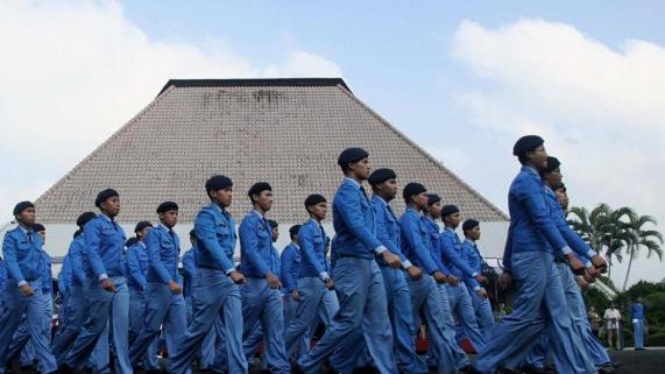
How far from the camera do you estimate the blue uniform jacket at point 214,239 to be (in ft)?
31.1

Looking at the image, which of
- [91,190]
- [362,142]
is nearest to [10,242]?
[91,190]

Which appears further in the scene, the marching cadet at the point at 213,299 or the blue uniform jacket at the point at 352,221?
the marching cadet at the point at 213,299

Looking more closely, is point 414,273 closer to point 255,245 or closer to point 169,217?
point 255,245

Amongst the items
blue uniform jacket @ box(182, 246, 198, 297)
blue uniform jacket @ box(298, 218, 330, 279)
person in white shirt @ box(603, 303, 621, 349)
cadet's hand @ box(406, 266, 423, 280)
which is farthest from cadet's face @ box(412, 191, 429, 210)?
person in white shirt @ box(603, 303, 621, 349)

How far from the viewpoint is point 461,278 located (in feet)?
43.0

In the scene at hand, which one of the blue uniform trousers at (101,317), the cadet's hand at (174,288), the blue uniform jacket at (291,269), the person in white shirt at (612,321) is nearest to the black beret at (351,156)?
the cadet's hand at (174,288)

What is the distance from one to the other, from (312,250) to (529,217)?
415 cm

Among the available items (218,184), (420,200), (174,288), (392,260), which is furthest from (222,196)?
(392,260)

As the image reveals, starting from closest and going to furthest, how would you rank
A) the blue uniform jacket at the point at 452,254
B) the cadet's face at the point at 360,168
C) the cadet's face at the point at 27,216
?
the cadet's face at the point at 360,168
the cadet's face at the point at 27,216
the blue uniform jacket at the point at 452,254

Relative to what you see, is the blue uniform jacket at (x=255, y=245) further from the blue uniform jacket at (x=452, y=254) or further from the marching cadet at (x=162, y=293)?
the blue uniform jacket at (x=452, y=254)

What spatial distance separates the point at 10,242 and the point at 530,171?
614 centimetres

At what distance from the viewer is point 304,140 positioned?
6469 cm

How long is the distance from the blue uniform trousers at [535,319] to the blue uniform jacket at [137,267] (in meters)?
5.02

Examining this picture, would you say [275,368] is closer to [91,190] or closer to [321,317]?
[321,317]
